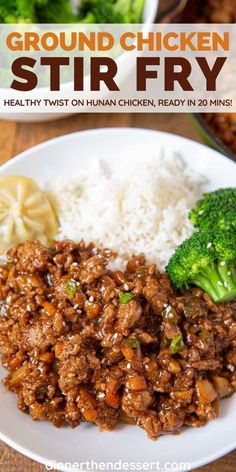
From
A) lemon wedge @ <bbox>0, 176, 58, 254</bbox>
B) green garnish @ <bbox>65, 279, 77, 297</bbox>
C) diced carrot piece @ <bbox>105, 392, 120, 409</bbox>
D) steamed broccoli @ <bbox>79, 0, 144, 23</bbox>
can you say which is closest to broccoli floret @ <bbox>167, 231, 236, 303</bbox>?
green garnish @ <bbox>65, 279, 77, 297</bbox>

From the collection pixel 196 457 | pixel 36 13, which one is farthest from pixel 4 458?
pixel 36 13

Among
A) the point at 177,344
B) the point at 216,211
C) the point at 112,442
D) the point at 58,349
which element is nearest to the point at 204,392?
the point at 177,344

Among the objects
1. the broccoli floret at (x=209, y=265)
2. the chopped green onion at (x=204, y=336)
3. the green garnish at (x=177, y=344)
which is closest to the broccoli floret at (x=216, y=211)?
the broccoli floret at (x=209, y=265)

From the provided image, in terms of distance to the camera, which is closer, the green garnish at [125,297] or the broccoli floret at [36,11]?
the green garnish at [125,297]

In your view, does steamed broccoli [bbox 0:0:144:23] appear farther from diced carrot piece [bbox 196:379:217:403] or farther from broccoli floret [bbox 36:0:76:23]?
diced carrot piece [bbox 196:379:217:403]

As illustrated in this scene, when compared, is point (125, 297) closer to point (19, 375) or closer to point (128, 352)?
point (128, 352)

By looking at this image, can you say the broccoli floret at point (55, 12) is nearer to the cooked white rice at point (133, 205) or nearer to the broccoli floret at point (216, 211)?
the cooked white rice at point (133, 205)

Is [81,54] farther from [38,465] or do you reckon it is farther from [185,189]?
[38,465]
